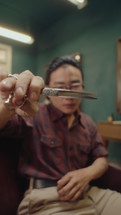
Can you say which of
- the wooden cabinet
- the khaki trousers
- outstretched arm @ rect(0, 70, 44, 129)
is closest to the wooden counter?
the wooden cabinet

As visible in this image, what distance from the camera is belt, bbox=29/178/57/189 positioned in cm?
62

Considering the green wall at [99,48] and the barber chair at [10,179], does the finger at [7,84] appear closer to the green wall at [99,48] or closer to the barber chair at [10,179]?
the barber chair at [10,179]

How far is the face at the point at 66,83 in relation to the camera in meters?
0.68

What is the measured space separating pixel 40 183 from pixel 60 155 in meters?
0.14

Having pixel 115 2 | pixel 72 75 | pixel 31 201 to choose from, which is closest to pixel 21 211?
pixel 31 201

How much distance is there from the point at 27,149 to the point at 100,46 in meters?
2.00

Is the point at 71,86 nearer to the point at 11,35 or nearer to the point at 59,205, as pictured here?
the point at 59,205

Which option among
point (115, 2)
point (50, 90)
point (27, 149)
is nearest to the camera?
point (50, 90)

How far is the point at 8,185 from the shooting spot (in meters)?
0.63

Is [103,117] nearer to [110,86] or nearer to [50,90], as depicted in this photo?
[110,86]

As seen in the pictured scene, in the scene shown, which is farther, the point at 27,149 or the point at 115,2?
the point at 115,2

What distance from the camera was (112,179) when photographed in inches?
29.9

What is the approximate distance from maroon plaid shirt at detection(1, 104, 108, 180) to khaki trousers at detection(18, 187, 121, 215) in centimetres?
7

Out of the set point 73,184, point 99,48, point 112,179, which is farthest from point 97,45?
point 73,184
